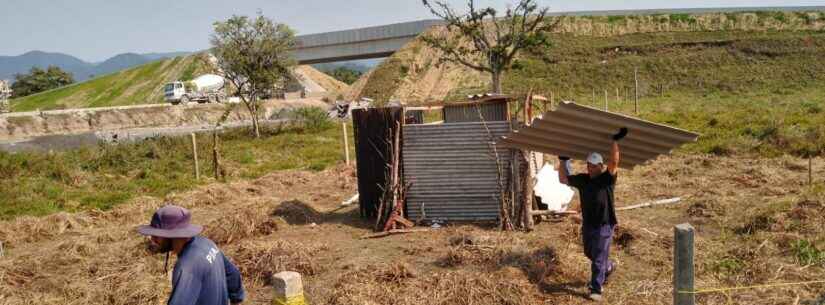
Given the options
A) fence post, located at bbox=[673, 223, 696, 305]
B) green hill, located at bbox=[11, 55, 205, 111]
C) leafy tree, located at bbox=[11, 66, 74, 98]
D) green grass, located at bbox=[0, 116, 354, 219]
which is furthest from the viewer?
leafy tree, located at bbox=[11, 66, 74, 98]

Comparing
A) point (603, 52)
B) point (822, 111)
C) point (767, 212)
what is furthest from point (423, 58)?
point (767, 212)

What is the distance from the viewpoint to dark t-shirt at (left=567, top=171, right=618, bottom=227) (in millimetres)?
Result: 5535

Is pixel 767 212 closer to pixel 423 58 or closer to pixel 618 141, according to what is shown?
pixel 618 141

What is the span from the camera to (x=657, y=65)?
143ft

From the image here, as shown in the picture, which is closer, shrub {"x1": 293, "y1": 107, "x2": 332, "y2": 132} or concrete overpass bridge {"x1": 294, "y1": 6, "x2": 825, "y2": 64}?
shrub {"x1": 293, "y1": 107, "x2": 332, "y2": 132}

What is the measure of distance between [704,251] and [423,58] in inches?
1701

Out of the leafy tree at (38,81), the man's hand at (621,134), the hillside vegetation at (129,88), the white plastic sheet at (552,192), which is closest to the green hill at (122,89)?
the hillside vegetation at (129,88)

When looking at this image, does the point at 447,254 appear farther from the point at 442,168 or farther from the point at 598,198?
the point at 442,168

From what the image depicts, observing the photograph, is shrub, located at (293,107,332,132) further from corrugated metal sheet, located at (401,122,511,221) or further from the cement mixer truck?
corrugated metal sheet, located at (401,122,511,221)

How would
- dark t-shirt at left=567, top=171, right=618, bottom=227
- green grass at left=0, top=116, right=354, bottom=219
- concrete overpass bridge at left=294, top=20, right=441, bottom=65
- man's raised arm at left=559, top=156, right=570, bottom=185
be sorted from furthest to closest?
concrete overpass bridge at left=294, top=20, right=441, bottom=65
green grass at left=0, top=116, right=354, bottom=219
man's raised arm at left=559, top=156, right=570, bottom=185
dark t-shirt at left=567, top=171, right=618, bottom=227

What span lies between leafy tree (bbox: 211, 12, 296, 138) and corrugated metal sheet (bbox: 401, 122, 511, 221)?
15.9 m

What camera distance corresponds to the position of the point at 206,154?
56.0 feet

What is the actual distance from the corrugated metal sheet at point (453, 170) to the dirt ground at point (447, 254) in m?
0.40

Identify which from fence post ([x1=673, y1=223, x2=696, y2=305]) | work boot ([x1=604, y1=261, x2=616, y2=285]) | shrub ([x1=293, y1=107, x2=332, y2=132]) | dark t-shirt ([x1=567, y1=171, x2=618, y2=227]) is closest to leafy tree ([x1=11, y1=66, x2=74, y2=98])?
shrub ([x1=293, y1=107, x2=332, y2=132])
